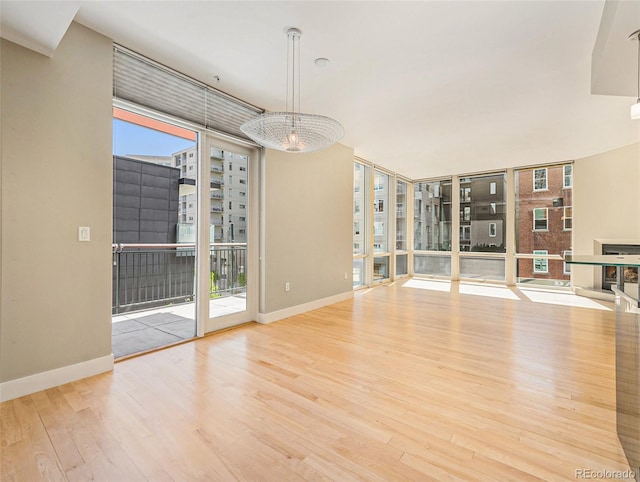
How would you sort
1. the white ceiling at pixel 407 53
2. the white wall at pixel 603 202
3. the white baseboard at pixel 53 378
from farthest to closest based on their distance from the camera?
the white wall at pixel 603 202
the white ceiling at pixel 407 53
the white baseboard at pixel 53 378

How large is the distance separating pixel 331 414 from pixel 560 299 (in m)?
5.95

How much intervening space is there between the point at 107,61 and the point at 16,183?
1.28 metres

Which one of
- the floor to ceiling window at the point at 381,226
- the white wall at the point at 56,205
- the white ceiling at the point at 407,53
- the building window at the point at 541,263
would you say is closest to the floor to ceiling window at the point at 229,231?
the white ceiling at the point at 407,53

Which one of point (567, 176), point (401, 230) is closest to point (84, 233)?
point (401, 230)

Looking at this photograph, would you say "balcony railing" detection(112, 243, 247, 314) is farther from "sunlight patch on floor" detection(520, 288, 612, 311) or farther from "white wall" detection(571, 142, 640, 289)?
"white wall" detection(571, 142, 640, 289)

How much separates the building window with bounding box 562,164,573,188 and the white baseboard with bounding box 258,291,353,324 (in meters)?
5.54

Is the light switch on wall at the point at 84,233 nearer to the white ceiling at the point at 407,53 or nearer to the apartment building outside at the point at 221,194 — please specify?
the apartment building outside at the point at 221,194

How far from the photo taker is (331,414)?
203 centimetres

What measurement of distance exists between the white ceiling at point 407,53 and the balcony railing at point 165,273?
6.86ft

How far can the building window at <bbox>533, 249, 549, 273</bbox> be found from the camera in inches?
281

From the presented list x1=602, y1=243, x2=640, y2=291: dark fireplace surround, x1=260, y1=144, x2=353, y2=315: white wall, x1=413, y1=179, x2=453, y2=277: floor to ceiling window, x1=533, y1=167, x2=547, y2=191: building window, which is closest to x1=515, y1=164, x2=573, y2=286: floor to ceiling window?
A: x1=533, y1=167, x2=547, y2=191: building window

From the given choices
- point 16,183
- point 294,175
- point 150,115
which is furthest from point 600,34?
point 16,183

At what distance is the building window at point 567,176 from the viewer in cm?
679

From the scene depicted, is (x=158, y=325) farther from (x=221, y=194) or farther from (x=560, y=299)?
(x=560, y=299)
